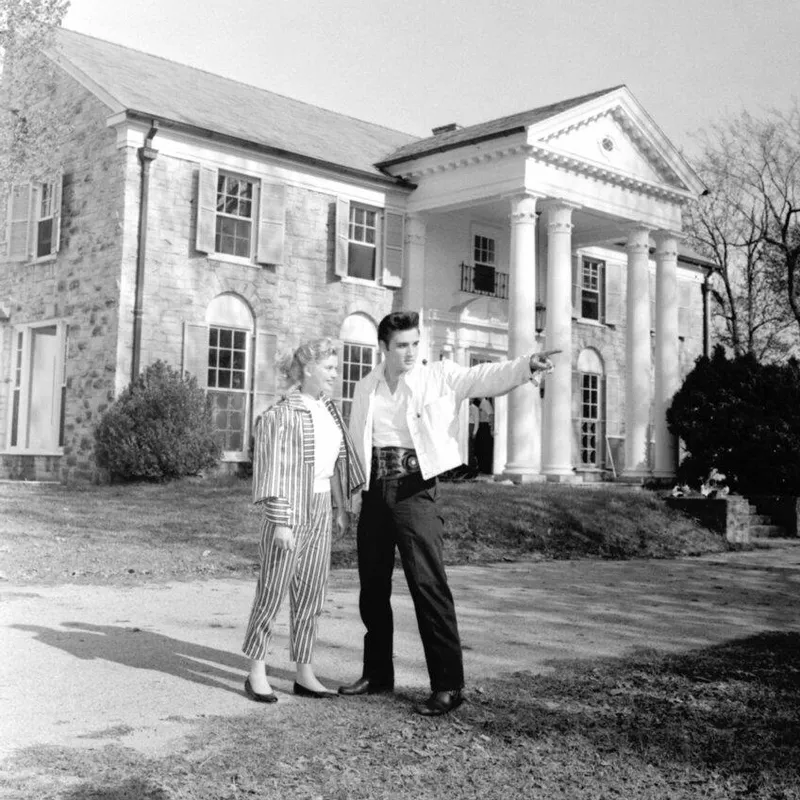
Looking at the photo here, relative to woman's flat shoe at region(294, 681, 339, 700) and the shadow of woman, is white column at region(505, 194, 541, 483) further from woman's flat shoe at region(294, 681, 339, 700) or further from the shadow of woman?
woman's flat shoe at region(294, 681, 339, 700)

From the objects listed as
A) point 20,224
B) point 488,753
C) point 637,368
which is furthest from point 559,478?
point 488,753

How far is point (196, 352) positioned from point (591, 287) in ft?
38.7

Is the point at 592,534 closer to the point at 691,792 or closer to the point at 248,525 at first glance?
the point at 248,525

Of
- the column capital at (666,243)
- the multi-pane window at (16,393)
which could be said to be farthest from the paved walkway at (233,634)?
the column capital at (666,243)

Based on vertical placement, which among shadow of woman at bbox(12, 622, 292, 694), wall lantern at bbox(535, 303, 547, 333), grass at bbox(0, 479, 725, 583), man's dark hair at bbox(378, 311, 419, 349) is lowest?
shadow of woman at bbox(12, 622, 292, 694)

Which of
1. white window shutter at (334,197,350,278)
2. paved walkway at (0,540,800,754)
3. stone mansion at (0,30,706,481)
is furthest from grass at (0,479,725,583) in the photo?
white window shutter at (334,197,350,278)

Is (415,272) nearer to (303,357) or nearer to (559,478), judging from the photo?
(559,478)

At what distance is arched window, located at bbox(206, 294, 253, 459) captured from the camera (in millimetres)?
18984

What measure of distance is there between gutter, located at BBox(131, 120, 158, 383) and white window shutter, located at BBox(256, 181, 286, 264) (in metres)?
2.28

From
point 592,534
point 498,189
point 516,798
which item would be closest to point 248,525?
point 592,534

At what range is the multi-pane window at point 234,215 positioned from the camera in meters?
19.3

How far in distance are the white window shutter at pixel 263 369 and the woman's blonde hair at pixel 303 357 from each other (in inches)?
563

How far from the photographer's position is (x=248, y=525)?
40.4ft

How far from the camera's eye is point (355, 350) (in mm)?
21297
